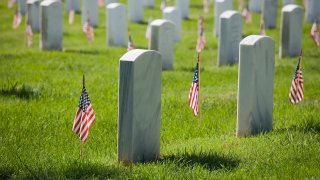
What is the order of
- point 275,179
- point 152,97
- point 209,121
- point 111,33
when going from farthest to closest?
point 111,33 < point 209,121 < point 152,97 < point 275,179

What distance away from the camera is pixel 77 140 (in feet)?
29.5

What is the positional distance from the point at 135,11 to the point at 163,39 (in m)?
10.3

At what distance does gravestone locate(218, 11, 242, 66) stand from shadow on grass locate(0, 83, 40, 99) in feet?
16.7

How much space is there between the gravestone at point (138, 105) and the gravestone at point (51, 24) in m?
10.4

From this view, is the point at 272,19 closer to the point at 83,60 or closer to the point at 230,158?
the point at 83,60

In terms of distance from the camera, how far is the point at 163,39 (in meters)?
15.5

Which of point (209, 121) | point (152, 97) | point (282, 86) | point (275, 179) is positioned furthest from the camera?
point (282, 86)

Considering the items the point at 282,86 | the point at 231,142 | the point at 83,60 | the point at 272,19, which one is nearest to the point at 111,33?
the point at 83,60

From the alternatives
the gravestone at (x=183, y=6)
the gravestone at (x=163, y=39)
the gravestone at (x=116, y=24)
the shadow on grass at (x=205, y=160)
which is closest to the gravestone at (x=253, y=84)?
the shadow on grass at (x=205, y=160)

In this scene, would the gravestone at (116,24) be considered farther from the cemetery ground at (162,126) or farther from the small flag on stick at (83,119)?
the small flag on stick at (83,119)

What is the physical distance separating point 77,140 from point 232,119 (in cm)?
243

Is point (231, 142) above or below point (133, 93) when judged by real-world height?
below

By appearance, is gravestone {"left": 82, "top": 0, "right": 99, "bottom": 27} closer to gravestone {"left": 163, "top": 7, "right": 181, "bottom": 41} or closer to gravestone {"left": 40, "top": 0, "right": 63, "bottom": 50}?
gravestone {"left": 163, "top": 7, "right": 181, "bottom": 41}

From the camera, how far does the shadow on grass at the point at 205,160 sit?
7.69 metres
